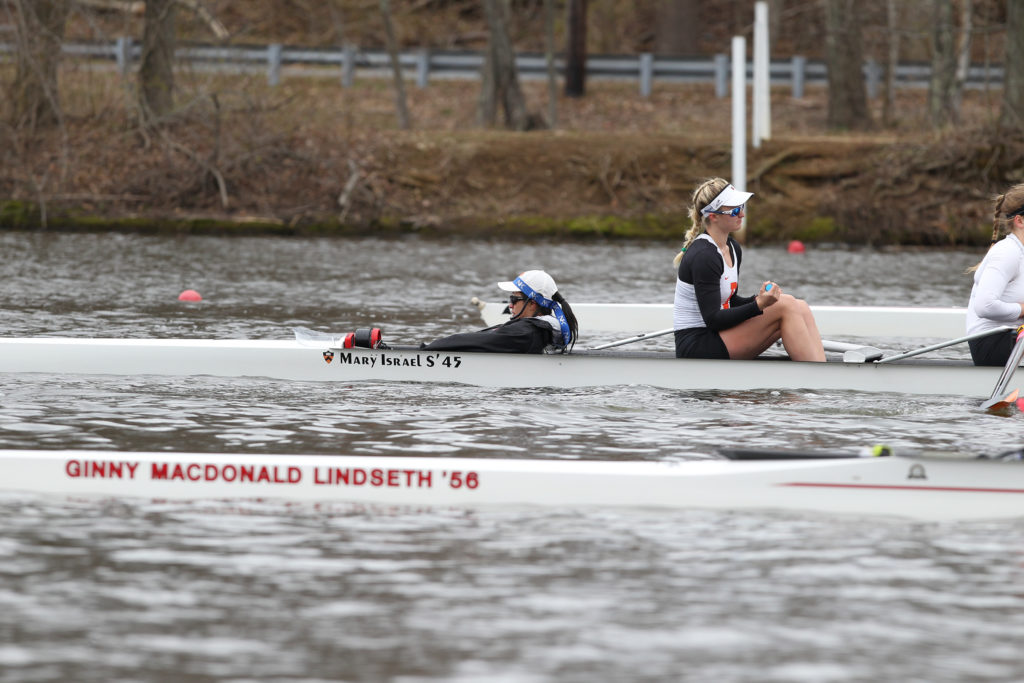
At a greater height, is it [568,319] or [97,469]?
[568,319]

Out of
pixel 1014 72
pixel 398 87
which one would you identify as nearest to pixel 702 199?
pixel 1014 72

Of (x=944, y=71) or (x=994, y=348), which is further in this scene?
(x=944, y=71)

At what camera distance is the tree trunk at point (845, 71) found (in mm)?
26281

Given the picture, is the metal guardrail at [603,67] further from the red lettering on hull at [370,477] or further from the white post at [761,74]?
the red lettering on hull at [370,477]

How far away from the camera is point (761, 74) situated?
22.3 m

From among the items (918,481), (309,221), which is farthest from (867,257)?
(918,481)

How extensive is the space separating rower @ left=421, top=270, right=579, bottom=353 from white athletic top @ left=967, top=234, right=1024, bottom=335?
2.38 metres

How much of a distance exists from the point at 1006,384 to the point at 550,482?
3618 mm

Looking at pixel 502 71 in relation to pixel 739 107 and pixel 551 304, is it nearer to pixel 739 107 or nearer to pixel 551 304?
pixel 739 107

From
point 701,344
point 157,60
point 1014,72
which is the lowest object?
point 701,344

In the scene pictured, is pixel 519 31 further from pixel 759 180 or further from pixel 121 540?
pixel 121 540

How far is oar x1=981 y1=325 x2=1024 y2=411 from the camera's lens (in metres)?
8.43

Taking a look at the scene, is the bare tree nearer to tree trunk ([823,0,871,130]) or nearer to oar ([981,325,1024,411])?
tree trunk ([823,0,871,130])

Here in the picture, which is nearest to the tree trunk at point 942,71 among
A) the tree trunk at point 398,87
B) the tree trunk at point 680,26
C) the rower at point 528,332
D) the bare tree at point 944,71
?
the bare tree at point 944,71
